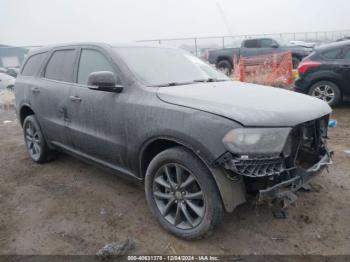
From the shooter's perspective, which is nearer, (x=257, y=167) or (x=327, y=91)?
(x=257, y=167)

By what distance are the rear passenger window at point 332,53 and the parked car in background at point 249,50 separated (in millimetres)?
6727

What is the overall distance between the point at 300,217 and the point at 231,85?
60.0 inches

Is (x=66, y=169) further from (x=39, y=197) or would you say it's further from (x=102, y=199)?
(x=102, y=199)

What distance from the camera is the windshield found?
3229mm

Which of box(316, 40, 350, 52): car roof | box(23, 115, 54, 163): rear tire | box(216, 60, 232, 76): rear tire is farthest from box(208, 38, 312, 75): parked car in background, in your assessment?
box(23, 115, 54, 163): rear tire

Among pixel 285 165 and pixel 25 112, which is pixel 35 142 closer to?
pixel 25 112

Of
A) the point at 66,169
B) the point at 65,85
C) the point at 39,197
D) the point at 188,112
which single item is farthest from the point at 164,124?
the point at 66,169

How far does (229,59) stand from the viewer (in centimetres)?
1472

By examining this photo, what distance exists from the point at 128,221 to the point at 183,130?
1227mm

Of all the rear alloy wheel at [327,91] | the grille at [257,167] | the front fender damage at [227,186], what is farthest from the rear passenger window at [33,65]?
the rear alloy wheel at [327,91]

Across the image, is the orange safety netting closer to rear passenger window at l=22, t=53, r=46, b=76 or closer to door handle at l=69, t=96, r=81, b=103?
rear passenger window at l=22, t=53, r=46, b=76

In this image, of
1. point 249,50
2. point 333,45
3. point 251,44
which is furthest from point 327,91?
point 251,44

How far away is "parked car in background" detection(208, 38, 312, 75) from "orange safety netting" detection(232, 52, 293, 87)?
2.71 meters

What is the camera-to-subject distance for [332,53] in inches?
287
